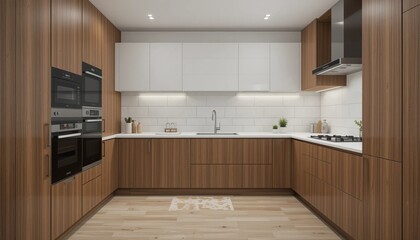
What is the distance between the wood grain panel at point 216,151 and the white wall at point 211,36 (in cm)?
165

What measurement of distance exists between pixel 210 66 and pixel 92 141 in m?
2.13

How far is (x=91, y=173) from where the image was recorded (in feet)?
12.4

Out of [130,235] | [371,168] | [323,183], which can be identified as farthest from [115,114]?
[371,168]

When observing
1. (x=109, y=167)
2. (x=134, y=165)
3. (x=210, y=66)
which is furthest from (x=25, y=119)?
(x=210, y=66)

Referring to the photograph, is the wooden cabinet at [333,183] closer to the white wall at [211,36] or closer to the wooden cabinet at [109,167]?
the white wall at [211,36]

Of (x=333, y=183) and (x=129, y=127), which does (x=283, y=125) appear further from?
(x=129, y=127)

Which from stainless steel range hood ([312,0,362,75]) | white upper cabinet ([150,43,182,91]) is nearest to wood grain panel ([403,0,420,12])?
stainless steel range hood ([312,0,362,75])

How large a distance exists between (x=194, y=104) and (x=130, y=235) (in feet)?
8.57

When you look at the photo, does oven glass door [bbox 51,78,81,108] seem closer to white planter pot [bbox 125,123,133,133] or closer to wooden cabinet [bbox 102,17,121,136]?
wooden cabinet [bbox 102,17,121,136]

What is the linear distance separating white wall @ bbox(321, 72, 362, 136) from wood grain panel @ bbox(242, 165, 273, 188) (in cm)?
115

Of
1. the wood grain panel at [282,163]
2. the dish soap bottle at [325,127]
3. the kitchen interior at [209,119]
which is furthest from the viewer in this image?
the dish soap bottle at [325,127]

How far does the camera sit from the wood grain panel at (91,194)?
3.54 meters

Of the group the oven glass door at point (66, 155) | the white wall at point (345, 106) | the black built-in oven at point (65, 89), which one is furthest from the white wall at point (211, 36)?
the oven glass door at point (66, 155)

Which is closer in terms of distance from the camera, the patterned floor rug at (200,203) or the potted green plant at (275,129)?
the patterned floor rug at (200,203)
